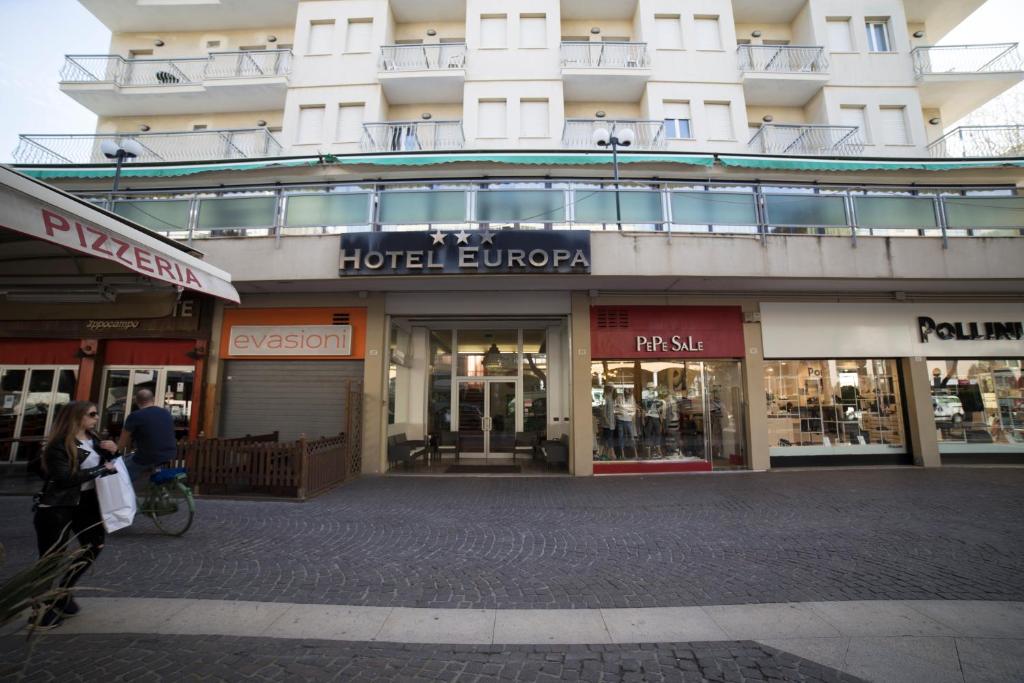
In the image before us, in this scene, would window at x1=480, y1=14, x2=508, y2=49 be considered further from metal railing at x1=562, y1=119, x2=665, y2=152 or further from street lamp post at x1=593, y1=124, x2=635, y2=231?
street lamp post at x1=593, y1=124, x2=635, y2=231

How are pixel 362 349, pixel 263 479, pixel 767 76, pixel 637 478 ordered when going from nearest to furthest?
pixel 263 479
pixel 637 478
pixel 362 349
pixel 767 76

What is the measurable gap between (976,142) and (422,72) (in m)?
17.1

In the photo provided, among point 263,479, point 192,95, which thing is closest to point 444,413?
point 263,479

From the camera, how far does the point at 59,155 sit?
14.3m

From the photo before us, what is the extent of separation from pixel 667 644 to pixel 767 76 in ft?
54.4

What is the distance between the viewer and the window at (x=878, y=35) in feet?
48.3

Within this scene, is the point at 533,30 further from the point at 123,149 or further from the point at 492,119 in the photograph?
the point at 123,149

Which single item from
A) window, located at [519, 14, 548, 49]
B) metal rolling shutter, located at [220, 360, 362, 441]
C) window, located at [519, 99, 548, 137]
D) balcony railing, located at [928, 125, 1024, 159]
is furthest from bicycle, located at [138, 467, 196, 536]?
balcony railing, located at [928, 125, 1024, 159]

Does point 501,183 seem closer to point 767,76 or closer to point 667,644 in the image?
point 667,644

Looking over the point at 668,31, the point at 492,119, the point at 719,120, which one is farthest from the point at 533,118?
the point at 719,120

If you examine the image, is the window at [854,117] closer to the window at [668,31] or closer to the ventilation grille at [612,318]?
the window at [668,31]

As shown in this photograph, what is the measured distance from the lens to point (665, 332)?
1037 centimetres

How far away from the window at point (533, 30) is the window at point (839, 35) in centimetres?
935

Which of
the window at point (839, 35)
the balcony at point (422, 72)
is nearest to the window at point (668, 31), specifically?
the window at point (839, 35)
